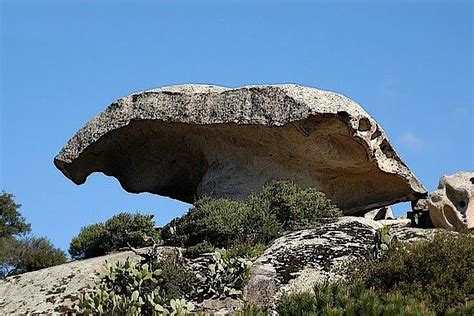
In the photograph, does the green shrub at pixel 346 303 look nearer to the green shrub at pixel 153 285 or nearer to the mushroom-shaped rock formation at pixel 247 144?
the green shrub at pixel 153 285

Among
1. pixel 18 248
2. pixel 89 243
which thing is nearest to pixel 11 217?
pixel 18 248

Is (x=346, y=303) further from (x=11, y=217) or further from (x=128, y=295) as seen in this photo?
(x=11, y=217)

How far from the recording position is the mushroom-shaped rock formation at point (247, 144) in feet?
72.0

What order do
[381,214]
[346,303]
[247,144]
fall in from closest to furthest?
1. [346,303]
2. [247,144]
3. [381,214]

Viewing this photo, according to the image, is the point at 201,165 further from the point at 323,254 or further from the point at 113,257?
the point at 323,254

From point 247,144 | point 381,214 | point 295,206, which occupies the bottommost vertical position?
point 295,206

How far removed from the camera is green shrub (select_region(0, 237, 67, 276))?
2656 centimetres

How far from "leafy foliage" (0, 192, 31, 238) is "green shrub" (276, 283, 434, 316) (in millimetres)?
25135

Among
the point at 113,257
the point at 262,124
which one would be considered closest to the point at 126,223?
the point at 113,257

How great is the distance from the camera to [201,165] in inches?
1008

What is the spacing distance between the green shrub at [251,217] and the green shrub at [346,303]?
4.79 metres

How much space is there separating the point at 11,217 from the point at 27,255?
34.0ft

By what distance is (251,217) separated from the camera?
2036cm

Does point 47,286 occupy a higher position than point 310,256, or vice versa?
point 47,286
